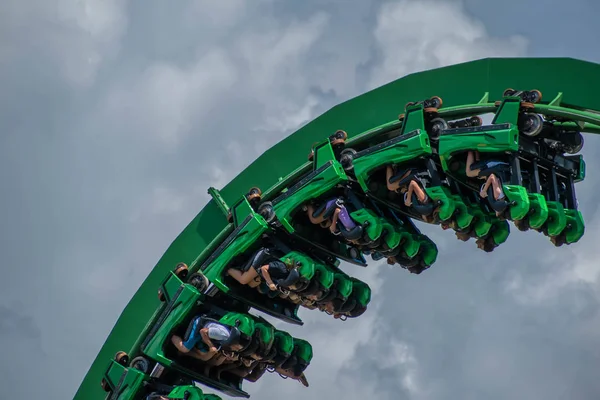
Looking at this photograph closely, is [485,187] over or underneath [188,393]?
over

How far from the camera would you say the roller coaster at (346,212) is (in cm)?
1814

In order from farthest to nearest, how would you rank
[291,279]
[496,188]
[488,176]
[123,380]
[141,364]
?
[141,364], [123,380], [291,279], [488,176], [496,188]

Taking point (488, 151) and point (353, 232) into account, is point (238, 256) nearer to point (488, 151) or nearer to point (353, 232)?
point (353, 232)

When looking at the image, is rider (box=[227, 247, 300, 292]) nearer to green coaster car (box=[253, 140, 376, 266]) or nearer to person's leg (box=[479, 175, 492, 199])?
green coaster car (box=[253, 140, 376, 266])

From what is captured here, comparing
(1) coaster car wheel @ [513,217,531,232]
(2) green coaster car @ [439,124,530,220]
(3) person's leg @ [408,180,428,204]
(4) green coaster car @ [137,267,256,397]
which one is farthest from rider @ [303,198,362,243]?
(1) coaster car wheel @ [513,217,531,232]

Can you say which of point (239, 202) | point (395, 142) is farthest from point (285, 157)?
point (395, 142)

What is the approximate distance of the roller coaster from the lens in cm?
1814

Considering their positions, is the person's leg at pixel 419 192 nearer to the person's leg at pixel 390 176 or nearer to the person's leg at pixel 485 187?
the person's leg at pixel 390 176

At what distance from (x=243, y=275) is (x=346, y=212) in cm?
194

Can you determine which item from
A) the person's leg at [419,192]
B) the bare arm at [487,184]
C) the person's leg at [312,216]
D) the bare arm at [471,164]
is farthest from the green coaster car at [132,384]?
the bare arm at [487,184]

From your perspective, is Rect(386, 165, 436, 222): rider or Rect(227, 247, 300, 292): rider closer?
Rect(386, 165, 436, 222): rider

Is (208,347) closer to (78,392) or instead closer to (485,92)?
(78,392)

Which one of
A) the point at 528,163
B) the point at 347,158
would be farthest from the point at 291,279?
the point at 528,163

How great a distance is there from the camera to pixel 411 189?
1877cm
